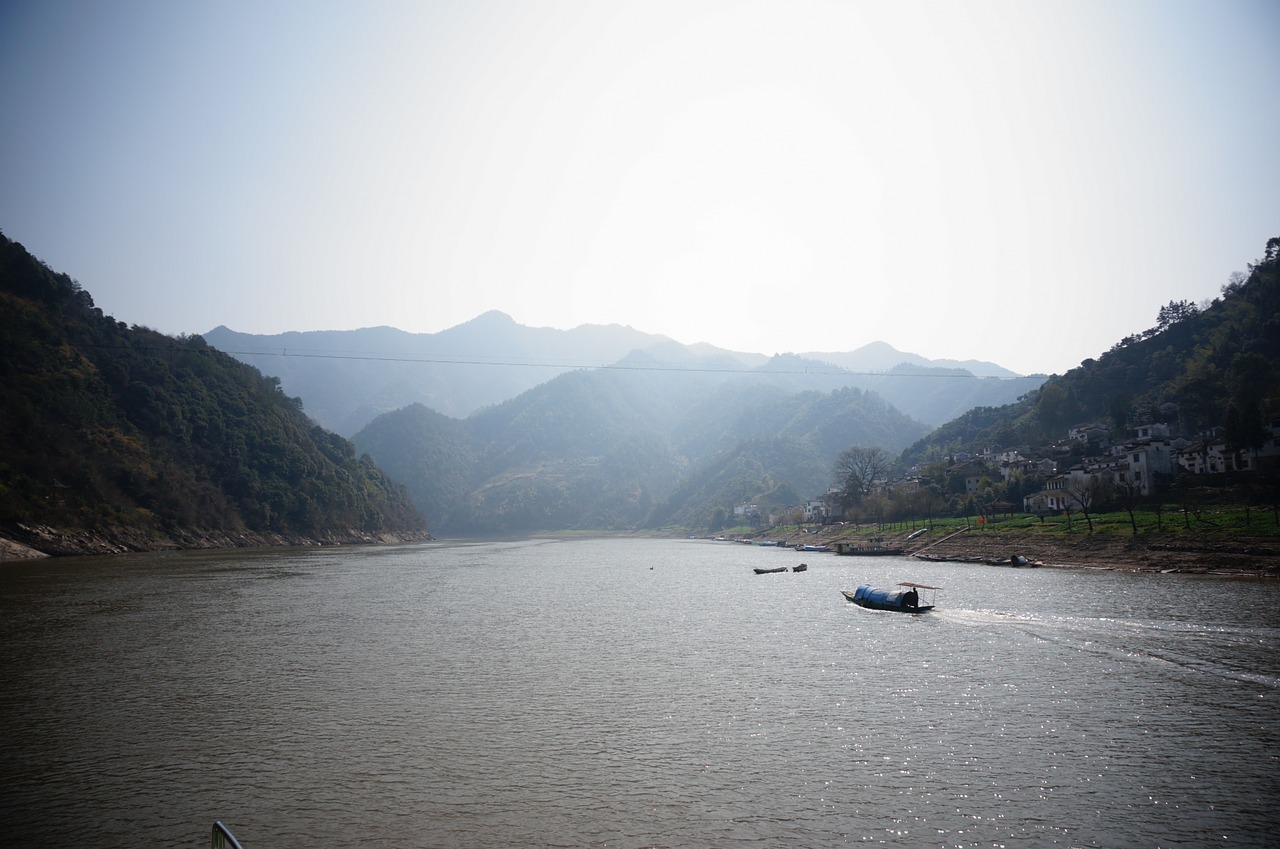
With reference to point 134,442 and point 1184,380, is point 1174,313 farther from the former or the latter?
point 134,442

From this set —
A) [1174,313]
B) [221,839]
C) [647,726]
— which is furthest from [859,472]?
[221,839]

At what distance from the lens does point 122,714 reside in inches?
673

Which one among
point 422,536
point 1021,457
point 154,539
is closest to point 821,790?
point 154,539

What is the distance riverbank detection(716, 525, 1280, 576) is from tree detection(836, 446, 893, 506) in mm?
36787

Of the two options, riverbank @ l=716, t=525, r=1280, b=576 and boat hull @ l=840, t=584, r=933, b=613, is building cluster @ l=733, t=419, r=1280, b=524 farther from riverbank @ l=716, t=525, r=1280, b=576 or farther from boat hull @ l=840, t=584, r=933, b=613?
boat hull @ l=840, t=584, r=933, b=613

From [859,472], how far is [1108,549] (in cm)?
9030

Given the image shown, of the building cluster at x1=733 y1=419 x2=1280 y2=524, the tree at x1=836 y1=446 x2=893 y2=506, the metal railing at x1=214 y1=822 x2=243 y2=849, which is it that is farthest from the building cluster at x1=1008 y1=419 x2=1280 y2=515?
the metal railing at x1=214 y1=822 x2=243 y2=849

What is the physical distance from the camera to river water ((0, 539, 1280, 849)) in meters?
11.2

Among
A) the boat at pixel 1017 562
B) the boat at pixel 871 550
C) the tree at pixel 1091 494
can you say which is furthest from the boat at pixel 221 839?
the boat at pixel 871 550

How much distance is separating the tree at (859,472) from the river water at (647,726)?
86.3m

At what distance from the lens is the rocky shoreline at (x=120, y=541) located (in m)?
59.6

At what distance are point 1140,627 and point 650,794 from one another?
23578 mm

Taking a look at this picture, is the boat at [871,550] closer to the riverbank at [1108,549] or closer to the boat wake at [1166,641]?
the riverbank at [1108,549]

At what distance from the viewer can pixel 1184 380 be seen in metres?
85.2
